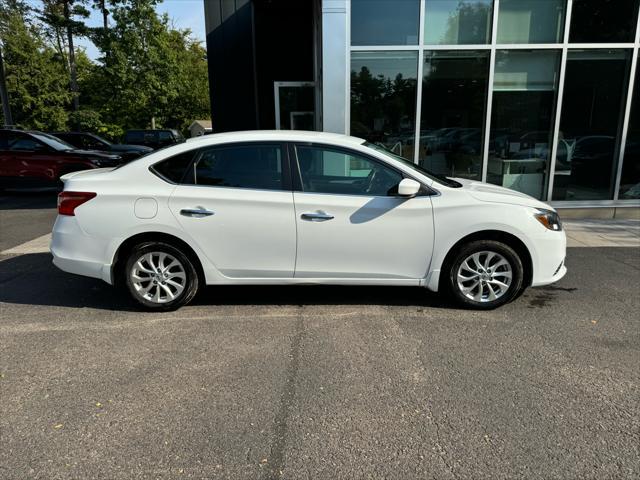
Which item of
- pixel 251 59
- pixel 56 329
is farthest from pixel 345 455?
pixel 251 59

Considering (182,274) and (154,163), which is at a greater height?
(154,163)

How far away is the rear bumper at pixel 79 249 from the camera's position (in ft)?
14.4

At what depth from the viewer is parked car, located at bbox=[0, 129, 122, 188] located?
12.3 metres

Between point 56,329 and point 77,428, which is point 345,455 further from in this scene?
point 56,329

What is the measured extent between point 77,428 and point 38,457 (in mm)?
270

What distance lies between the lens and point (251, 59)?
1316cm

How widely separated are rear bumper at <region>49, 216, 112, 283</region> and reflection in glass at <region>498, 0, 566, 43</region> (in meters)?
8.06

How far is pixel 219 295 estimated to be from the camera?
5.02 m

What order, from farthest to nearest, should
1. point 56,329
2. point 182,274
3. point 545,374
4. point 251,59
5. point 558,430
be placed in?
point 251,59
point 182,274
point 56,329
point 545,374
point 558,430

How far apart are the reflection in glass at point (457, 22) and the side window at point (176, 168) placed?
247 inches

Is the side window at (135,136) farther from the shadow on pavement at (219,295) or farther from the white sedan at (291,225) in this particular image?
the white sedan at (291,225)

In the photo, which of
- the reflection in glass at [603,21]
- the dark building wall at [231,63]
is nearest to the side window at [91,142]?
the dark building wall at [231,63]

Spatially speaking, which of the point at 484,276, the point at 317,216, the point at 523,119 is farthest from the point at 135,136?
the point at 484,276

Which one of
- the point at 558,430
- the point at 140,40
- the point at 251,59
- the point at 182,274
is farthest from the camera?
the point at 140,40
